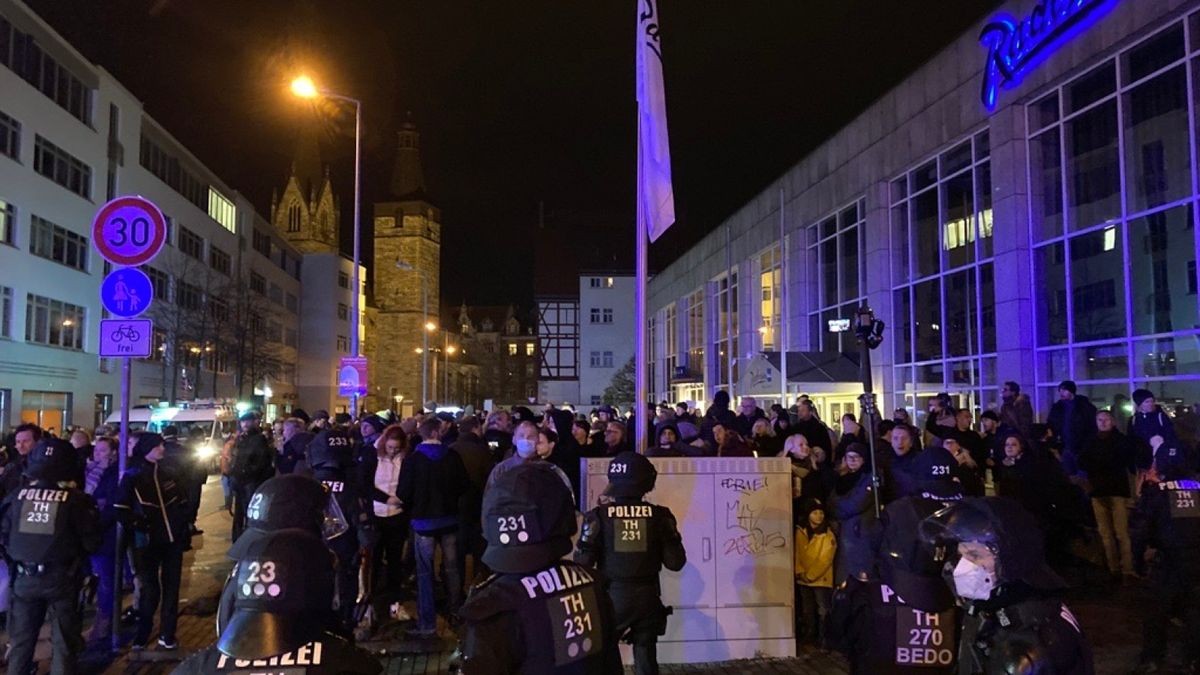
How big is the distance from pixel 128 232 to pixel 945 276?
592 inches

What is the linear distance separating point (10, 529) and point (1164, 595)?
8.67 m

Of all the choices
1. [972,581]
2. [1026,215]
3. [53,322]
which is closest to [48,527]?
[972,581]

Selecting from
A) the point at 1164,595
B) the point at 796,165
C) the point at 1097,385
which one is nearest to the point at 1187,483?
the point at 1164,595

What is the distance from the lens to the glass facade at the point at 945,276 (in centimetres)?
1636

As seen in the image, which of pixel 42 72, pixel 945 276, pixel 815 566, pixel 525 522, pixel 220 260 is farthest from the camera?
pixel 220 260

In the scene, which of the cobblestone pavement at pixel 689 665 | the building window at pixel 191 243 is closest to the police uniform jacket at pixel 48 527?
the cobblestone pavement at pixel 689 665

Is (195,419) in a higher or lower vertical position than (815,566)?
higher

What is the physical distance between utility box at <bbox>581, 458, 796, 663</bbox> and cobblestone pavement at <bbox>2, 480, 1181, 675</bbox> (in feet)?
0.61

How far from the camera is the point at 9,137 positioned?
A: 91.6 ft

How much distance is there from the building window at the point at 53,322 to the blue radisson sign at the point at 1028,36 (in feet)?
99.8

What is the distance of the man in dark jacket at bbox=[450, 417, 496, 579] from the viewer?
831cm

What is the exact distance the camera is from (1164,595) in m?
6.62

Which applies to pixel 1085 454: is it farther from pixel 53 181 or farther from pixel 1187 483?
pixel 53 181

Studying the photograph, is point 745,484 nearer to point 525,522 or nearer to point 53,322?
point 525,522
